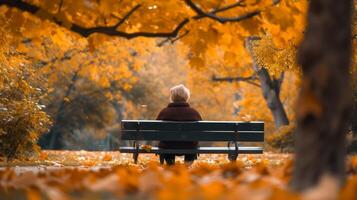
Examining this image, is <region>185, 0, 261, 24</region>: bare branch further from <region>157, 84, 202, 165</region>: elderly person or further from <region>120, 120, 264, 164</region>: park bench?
<region>157, 84, 202, 165</region>: elderly person

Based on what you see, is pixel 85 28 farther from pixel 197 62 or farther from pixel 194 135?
pixel 194 135

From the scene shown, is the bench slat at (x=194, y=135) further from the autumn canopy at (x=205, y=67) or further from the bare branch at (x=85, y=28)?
the bare branch at (x=85, y=28)

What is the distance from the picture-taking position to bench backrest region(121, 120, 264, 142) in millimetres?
11078

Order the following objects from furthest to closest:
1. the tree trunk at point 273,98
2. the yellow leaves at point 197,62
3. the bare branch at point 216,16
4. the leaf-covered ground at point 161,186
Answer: the tree trunk at point 273,98 → the yellow leaves at point 197,62 → the bare branch at point 216,16 → the leaf-covered ground at point 161,186

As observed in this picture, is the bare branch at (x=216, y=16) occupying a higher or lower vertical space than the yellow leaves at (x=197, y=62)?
higher

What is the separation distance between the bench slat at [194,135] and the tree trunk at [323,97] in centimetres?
704

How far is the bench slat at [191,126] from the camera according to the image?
36.4 feet

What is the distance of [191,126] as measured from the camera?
11.1 m

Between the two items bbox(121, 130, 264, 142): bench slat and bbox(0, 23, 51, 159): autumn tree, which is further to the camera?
bbox(0, 23, 51, 159): autumn tree

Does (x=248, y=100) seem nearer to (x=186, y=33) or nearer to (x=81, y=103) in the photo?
(x=81, y=103)

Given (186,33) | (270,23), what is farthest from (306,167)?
(186,33)

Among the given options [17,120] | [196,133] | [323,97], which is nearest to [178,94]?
[196,133]

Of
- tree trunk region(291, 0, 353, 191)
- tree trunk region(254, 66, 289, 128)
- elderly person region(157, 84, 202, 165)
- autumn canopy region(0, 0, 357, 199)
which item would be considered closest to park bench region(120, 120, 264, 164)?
elderly person region(157, 84, 202, 165)

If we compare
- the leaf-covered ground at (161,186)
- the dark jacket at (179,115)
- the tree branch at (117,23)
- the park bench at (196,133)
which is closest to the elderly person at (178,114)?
the dark jacket at (179,115)
